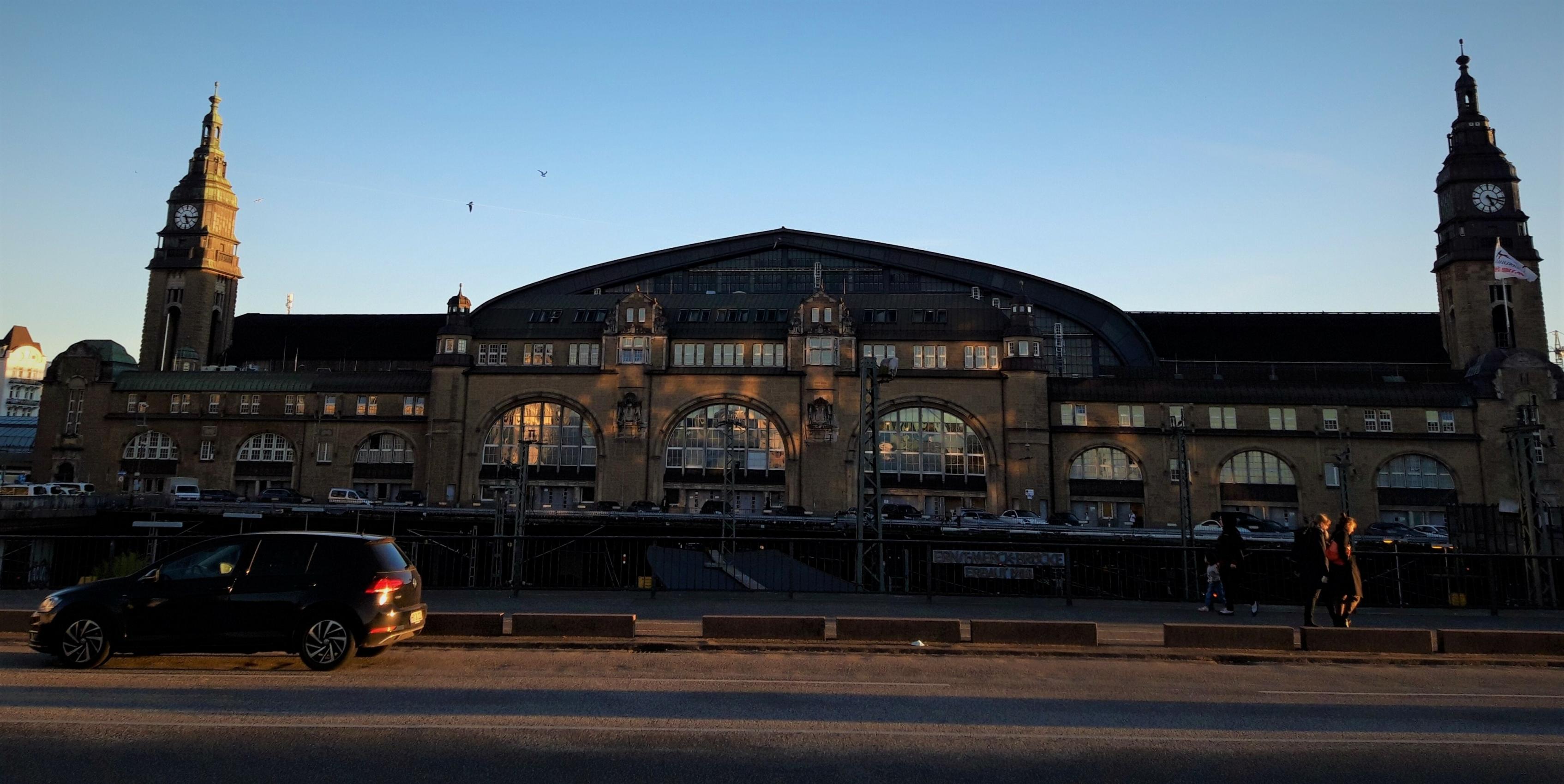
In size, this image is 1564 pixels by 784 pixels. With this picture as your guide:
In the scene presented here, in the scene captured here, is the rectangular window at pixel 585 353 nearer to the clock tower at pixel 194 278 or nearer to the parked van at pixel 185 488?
the parked van at pixel 185 488

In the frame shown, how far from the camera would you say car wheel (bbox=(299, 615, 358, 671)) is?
11.0 m

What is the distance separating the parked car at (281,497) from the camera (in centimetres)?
6253

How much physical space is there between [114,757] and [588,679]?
15.7 ft

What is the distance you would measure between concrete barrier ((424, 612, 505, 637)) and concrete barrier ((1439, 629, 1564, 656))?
14576 mm

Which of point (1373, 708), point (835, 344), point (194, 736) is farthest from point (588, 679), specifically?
point (835, 344)

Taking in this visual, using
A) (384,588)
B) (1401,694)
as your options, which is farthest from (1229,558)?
(384,588)

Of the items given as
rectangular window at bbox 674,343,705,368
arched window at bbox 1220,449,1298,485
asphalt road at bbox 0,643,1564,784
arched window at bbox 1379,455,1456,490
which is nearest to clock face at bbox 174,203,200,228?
rectangular window at bbox 674,343,705,368

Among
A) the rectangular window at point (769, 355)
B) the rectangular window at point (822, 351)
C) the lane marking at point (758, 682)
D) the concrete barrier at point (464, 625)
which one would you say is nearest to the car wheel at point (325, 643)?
the concrete barrier at point (464, 625)

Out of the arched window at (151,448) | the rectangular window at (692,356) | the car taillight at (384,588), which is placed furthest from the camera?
the arched window at (151,448)

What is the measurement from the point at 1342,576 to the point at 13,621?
69.2 feet

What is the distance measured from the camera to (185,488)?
65.0 m

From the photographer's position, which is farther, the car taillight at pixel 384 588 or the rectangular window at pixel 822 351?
the rectangular window at pixel 822 351

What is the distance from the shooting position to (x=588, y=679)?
431 inches

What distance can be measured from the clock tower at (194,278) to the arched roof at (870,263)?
27651mm
